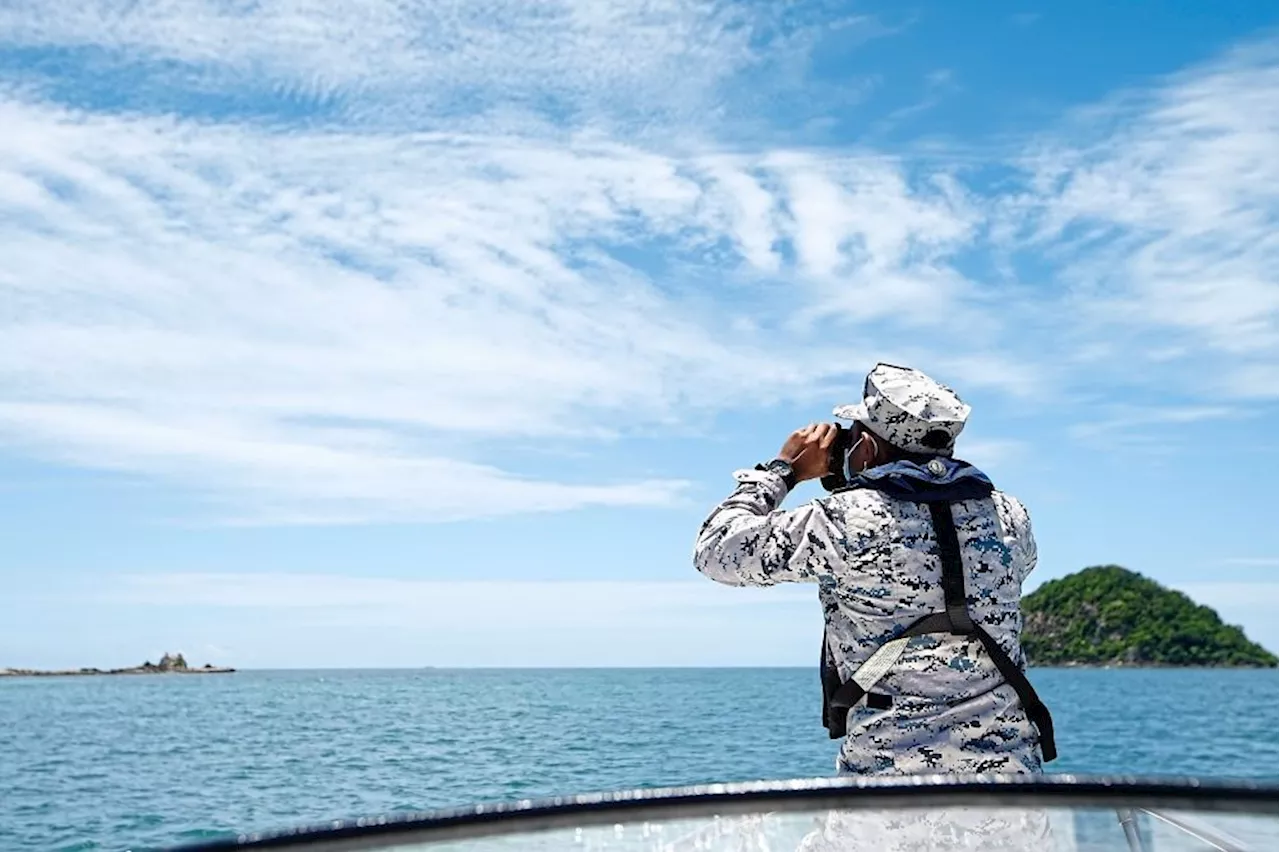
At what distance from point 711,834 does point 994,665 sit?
146 cm

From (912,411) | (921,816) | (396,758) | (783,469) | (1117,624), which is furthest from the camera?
(1117,624)

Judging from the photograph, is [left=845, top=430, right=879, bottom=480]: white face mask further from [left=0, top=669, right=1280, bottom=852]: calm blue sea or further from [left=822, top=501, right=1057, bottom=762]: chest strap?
[left=0, top=669, right=1280, bottom=852]: calm blue sea

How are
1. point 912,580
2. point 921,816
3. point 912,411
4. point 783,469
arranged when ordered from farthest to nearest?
1. point 783,469
2. point 912,411
3. point 912,580
4. point 921,816

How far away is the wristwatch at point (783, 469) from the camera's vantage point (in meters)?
3.36

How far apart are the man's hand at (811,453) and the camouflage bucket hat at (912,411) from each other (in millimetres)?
263

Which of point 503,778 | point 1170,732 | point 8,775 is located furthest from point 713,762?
point 1170,732

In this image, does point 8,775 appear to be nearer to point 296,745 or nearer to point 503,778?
point 296,745

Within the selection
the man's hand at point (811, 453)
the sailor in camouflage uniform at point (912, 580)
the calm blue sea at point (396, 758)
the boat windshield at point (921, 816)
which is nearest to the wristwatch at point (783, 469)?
the man's hand at point (811, 453)

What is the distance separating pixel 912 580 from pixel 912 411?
420 millimetres

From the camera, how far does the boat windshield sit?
1499 millimetres

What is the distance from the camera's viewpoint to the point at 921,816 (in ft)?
5.25

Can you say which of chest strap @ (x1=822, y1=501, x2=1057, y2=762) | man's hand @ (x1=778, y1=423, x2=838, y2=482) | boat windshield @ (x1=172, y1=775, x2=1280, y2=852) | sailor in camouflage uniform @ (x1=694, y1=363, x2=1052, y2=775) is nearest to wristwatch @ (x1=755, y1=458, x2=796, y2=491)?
man's hand @ (x1=778, y1=423, x2=838, y2=482)

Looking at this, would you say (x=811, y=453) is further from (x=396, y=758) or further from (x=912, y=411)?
(x=396, y=758)

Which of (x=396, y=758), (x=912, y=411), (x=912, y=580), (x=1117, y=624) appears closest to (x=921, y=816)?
(x=912, y=580)
